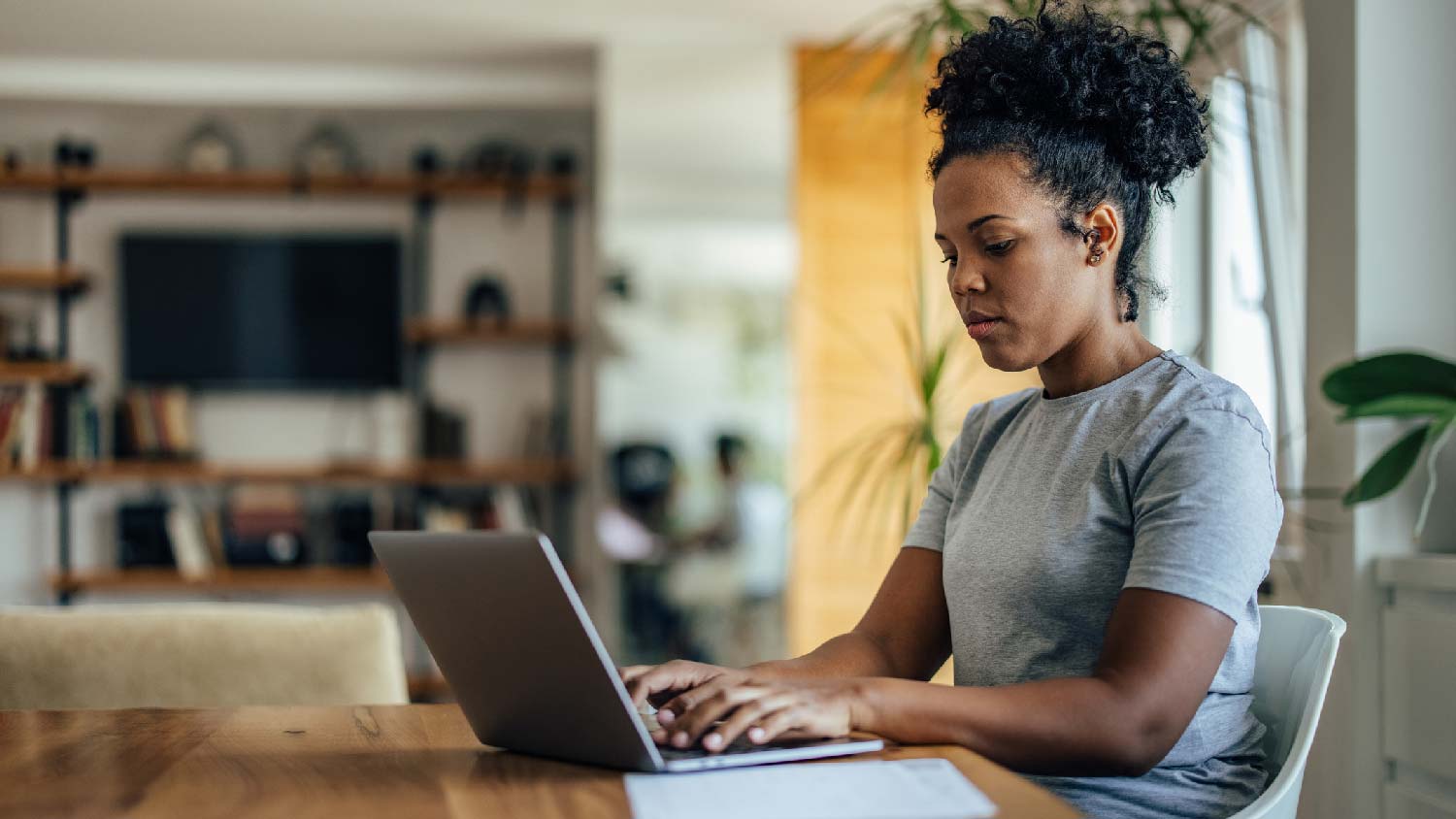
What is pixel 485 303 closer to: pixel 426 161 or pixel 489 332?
pixel 489 332

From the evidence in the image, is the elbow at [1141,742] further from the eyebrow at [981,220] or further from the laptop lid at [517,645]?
the eyebrow at [981,220]

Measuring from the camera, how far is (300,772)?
0.99 m

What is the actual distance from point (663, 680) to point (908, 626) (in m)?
0.38

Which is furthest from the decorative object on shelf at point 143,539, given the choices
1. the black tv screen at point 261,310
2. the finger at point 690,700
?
the finger at point 690,700

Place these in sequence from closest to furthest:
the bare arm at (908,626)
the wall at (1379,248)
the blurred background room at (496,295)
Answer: the bare arm at (908,626) → the wall at (1379,248) → the blurred background room at (496,295)

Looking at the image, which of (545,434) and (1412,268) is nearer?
(1412,268)

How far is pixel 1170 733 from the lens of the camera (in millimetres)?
1054

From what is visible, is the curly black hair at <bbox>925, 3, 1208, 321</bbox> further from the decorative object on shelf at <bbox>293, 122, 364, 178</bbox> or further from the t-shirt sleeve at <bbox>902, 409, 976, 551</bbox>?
the decorative object on shelf at <bbox>293, 122, 364, 178</bbox>

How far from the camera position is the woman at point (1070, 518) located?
104cm

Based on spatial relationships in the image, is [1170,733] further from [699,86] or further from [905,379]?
[699,86]

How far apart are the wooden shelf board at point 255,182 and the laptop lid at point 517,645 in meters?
4.28

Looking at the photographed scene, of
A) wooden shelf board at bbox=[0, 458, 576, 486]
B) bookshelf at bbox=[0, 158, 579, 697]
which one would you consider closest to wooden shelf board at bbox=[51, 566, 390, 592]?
bookshelf at bbox=[0, 158, 579, 697]

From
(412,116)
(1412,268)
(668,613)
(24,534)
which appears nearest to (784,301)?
(668,613)

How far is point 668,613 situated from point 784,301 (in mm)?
1187
